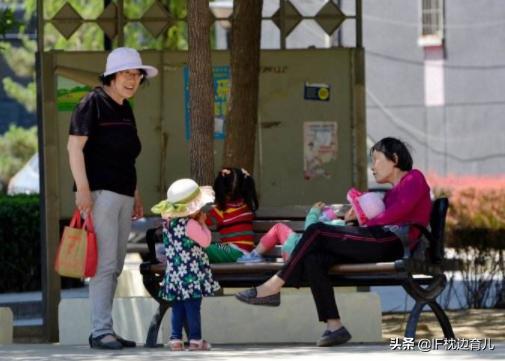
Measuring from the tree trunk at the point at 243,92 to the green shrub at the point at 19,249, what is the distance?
4.67 m

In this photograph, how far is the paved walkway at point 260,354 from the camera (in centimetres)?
870

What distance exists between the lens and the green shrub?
53.7 ft

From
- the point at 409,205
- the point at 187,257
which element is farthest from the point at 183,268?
the point at 409,205

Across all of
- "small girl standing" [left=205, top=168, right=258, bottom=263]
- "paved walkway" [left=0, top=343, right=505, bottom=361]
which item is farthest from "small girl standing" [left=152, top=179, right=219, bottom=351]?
"small girl standing" [left=205, top=168, right=258, bottom=263]

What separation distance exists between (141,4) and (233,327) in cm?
1761

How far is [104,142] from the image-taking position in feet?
31.6

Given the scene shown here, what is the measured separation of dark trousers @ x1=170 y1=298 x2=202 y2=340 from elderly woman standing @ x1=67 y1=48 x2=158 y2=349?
1.22ft

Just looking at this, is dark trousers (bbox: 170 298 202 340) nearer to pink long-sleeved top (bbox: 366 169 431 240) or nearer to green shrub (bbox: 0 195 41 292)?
pink long-sleeved top (bbox: 366 169 431 240)

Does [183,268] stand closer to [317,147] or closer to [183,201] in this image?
[183,201]

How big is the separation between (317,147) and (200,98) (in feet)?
7.92

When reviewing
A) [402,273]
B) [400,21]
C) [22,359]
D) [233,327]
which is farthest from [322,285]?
[400,21]

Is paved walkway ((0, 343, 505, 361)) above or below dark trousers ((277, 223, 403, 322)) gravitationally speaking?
below

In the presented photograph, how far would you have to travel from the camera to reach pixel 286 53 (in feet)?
43.9

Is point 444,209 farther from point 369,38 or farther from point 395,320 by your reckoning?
point 369,38
